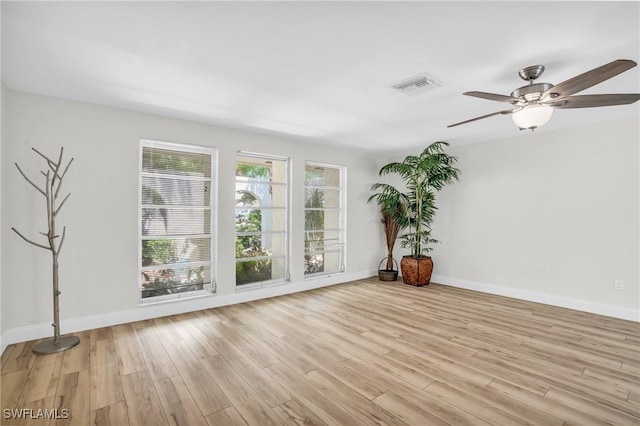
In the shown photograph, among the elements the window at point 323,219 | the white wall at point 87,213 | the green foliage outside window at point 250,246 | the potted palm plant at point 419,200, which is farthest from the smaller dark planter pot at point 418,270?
the white wall at point 87,213

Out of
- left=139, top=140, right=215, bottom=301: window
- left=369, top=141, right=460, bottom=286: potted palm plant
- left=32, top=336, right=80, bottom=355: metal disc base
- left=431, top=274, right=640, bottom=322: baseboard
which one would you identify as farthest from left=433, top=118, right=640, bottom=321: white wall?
left=32, top=336, right=80, bottom=355: metal disc base

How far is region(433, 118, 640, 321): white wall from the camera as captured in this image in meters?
3.85

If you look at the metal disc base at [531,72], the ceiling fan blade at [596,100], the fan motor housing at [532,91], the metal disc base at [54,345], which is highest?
the metal disc base at [531,72]

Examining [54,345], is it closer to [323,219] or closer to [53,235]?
[53,235]

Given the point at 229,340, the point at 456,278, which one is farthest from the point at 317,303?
the point at 456,278

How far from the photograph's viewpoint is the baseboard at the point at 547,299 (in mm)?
3809

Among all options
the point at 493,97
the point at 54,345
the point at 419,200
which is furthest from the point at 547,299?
the point at 54,345

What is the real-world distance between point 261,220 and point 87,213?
2.29 meters

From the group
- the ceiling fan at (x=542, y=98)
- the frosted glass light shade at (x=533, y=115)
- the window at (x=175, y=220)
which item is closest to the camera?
the ceiling fan at (x=542, y=98)

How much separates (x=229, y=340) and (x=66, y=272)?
6.41 ft

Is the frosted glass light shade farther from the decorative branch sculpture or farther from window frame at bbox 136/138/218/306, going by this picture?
the decorative branch sculpture

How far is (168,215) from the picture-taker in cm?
393

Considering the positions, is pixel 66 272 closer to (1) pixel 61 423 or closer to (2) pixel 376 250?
(1) pixel 61 423

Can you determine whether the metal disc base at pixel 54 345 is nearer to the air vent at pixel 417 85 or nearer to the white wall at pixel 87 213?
the white wall at pixel 87 213
